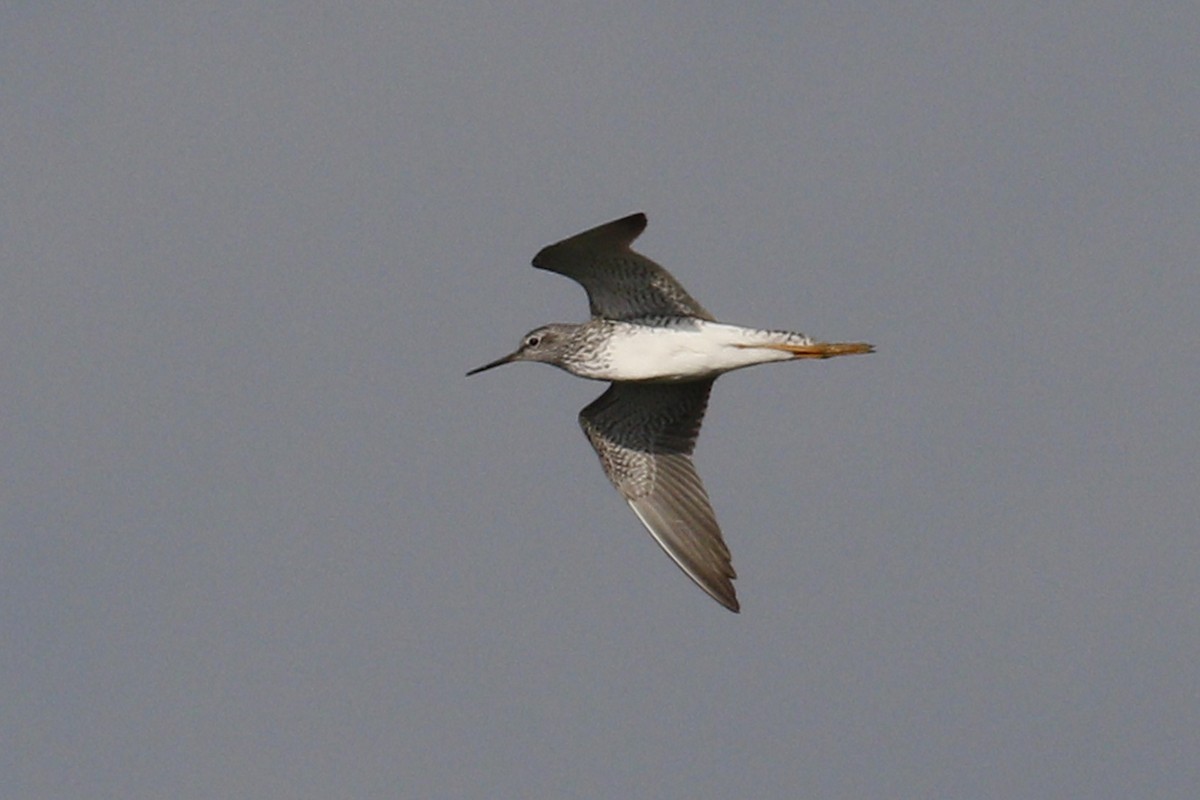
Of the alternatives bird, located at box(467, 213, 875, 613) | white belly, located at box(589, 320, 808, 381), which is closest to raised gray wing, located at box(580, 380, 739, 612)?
bird, located at box(467, 213, 875, 613)

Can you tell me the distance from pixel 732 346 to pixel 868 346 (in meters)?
1.56

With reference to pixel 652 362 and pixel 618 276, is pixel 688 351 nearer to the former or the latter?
pixel 652 362

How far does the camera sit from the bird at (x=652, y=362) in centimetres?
2372

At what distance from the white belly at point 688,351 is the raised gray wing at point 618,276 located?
0.82ft

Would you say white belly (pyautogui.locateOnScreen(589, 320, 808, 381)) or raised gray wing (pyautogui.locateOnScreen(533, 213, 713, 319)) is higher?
raised gray wing (pyautogui.locateOnScreen(533, 213, 713, 319))

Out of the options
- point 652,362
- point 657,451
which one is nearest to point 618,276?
point 652,362

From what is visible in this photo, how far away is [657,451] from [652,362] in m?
2.02

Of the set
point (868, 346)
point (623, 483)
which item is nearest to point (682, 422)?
point (623, 483)

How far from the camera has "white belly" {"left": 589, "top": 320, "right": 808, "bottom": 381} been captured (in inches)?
934

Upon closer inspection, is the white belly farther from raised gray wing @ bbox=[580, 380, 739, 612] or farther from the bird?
raised gray wing @ bbox=[580, 380, 739, 612]

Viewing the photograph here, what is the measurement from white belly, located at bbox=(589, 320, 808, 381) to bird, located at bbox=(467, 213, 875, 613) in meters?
0.01

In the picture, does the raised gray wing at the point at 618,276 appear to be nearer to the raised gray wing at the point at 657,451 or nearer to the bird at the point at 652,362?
the bird at the point at 652,362

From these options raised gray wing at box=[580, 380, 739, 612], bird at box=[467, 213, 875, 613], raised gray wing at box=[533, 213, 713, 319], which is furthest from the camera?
raised gray wing at box=[580, 380, 739, 612]

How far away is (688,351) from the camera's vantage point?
23734 mm
